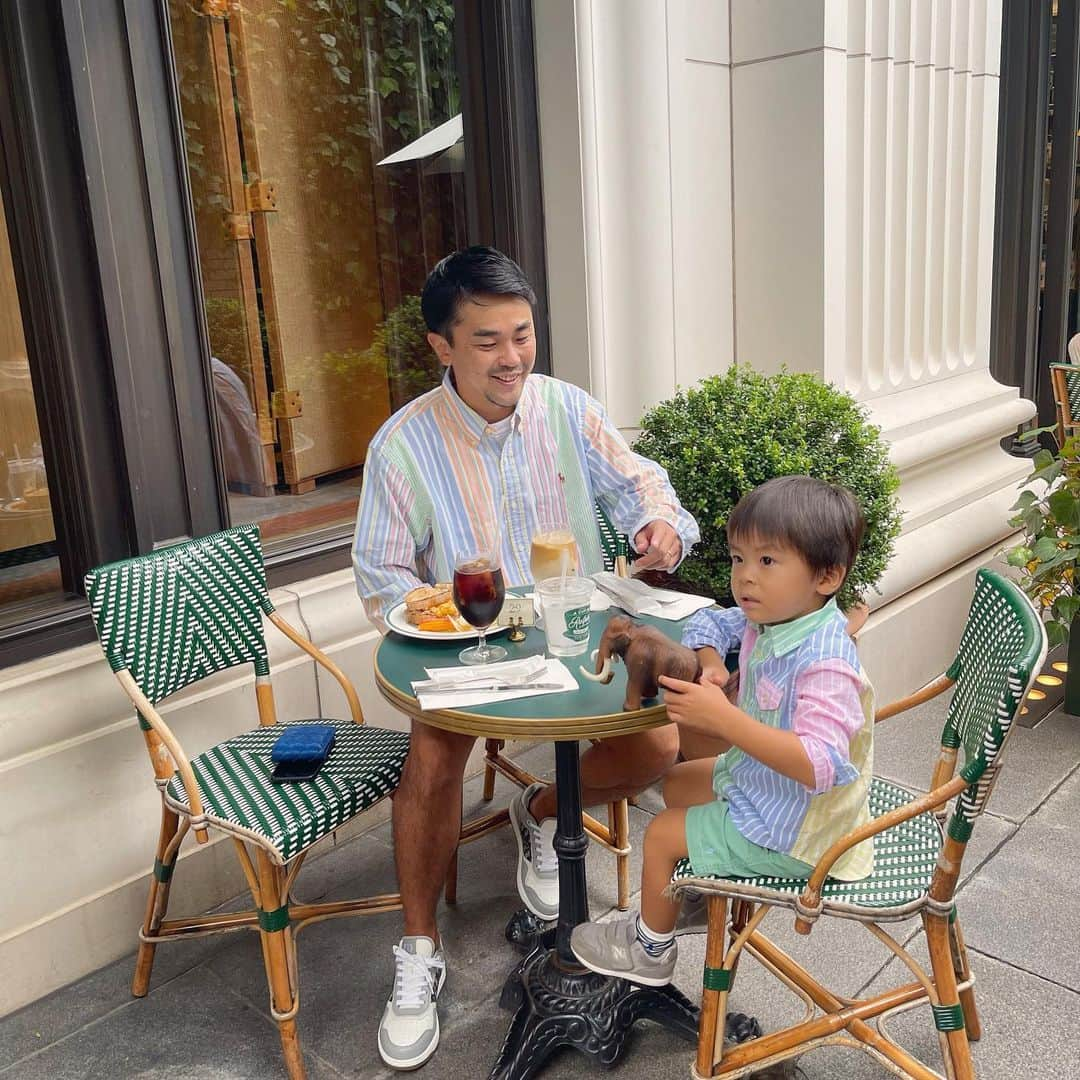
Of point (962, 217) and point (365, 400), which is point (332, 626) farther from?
point (962, 217)

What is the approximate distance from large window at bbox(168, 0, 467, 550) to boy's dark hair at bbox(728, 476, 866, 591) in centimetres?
185

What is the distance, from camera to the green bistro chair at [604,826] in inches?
104

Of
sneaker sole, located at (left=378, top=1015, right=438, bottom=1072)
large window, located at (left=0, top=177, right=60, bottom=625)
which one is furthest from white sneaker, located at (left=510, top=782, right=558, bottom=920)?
large window, located at (left=0, top=177, right=60, bottom=625)

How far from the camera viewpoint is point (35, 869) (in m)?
2.48

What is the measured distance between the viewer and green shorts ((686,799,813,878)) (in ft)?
5.80

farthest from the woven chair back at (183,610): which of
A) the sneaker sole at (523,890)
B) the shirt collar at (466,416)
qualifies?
the sneaker sole at (523,890)

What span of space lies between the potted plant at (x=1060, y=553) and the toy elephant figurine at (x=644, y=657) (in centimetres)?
223

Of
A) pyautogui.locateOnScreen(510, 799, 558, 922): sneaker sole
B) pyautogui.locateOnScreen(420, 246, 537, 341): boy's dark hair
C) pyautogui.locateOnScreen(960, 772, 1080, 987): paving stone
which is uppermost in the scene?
pyautogui.locateOnScreen(420, 246, 537, 341): boy's dark hair

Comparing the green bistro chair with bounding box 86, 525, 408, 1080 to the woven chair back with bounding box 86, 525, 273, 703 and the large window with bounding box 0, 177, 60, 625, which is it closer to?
the woven chair back with bounding box 86, 525, 273, 703

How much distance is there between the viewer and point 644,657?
5.63ft

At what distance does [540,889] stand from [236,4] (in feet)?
8.52

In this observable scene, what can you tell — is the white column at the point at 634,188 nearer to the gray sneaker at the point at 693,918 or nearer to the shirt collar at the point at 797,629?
the gray sneaker at the point at 693,918

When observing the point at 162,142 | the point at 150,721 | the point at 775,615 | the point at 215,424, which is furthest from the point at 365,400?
the point at 775,615

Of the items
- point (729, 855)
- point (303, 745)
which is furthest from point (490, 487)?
point (729, 855)
